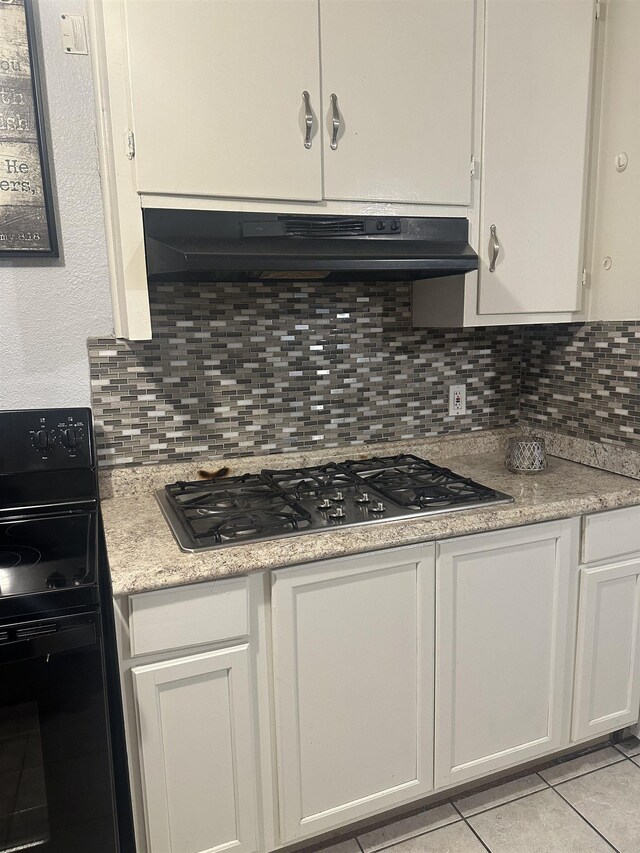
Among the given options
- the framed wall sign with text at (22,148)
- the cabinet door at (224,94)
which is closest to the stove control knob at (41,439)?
the framed wall sign with text at (22,148)

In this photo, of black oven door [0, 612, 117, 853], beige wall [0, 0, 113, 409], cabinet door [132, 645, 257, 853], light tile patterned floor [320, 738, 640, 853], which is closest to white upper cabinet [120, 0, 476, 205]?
beige wall [0, 0, 113, 409]

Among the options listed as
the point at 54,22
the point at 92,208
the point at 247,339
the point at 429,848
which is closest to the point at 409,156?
the point at 247,339

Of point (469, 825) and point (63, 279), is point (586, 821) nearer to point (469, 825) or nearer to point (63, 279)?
point (469, 825)

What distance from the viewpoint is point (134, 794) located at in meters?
1.32

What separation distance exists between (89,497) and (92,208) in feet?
2.59

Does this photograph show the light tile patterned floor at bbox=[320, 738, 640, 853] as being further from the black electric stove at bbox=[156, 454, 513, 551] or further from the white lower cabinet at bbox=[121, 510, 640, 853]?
the black electric stove at bbox=[156, 454, 513, 551]

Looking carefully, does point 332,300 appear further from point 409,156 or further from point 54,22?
point 54,22

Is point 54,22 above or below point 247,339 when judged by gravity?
above

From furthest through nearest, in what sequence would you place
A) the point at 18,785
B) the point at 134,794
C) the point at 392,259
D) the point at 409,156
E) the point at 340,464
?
the point at 340,464 → the point at 409,156 → the point at 392,259 → the point at 134,794 → the point at 18,785

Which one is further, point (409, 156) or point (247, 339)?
point (247, 339)

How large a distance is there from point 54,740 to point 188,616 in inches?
13.2

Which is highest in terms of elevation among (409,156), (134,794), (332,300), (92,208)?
(409,156)

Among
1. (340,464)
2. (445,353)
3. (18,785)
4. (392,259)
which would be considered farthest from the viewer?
(445,353)

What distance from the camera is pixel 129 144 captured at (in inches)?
54.6
